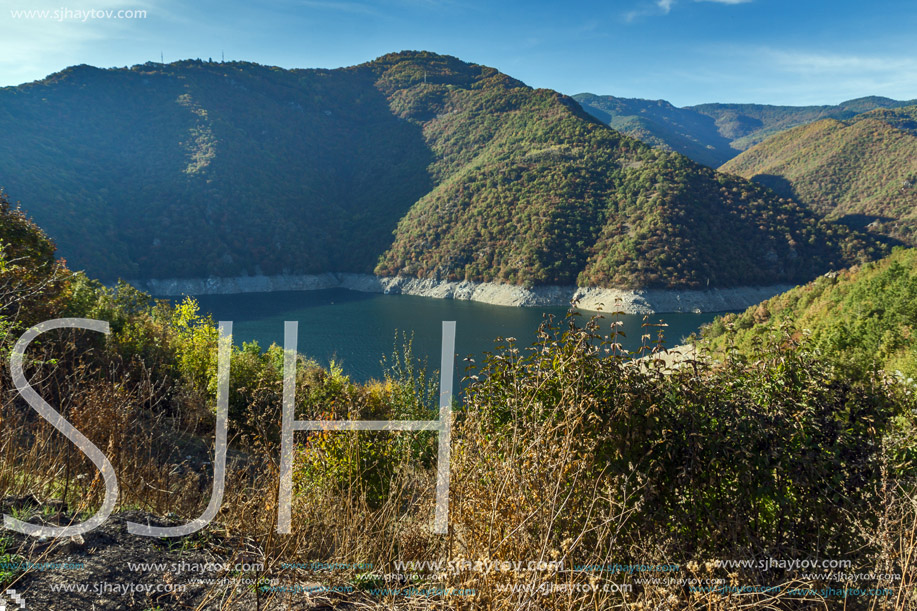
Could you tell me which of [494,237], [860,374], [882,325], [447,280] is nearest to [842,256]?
[494,237]

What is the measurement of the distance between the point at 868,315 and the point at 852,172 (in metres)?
107

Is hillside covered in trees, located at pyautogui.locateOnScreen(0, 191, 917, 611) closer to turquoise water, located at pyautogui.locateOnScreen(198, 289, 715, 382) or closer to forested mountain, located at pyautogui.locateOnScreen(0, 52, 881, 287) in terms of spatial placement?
turquoise water, located at pyautogui.locateOnScreen(198, 289, 715, 382)

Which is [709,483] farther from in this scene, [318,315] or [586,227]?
[586,227]

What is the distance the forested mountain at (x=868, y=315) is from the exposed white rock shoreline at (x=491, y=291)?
23.3 m

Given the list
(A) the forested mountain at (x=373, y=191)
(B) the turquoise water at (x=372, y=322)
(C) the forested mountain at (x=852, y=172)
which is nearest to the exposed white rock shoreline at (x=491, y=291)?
(A) the forested mountain at (x=373, y=191)

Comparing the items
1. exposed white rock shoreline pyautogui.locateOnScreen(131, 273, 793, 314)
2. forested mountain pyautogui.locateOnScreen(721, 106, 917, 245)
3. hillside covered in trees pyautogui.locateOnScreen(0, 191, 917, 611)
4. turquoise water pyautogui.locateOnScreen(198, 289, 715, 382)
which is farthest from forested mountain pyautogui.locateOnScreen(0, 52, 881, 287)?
hillside covered in trees pyautogui.locateOnScreen(0, 191, 917, 611)

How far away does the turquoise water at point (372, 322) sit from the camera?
123ft

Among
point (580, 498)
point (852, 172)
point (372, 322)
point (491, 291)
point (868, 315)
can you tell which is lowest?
point (372, 322)

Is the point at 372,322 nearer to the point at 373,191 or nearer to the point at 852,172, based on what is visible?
the point at 373,191

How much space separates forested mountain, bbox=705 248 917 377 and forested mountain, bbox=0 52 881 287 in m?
38.4

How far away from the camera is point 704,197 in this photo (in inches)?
3140

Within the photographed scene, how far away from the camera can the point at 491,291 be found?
222ft

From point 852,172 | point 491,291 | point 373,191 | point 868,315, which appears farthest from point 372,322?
point 852,172

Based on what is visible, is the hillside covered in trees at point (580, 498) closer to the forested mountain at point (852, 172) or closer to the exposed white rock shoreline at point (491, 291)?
the exposed white rock shoreline at point (491, 291)
